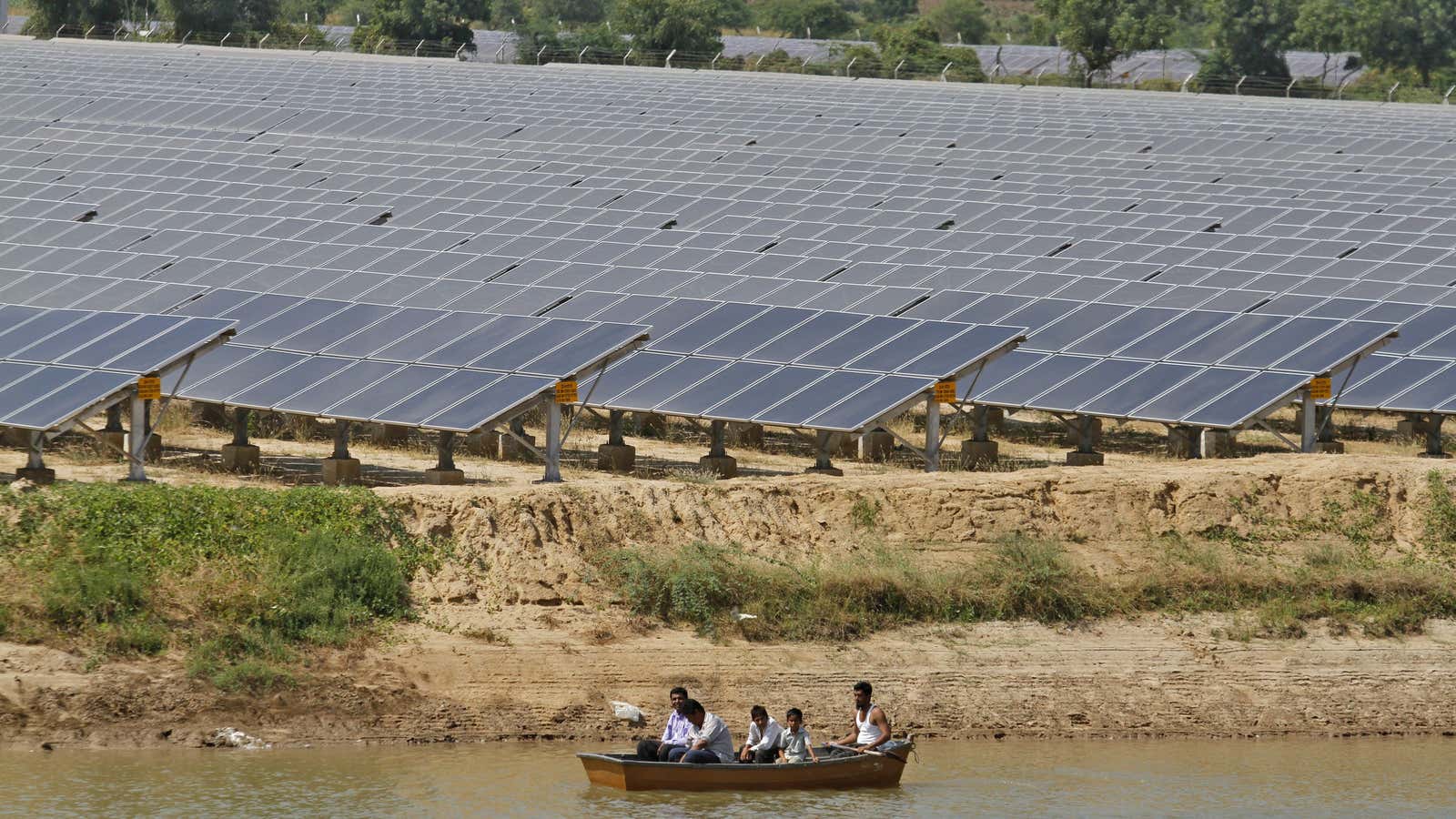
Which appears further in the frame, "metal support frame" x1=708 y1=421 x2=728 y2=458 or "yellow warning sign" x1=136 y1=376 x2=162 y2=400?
"metal support frame" x1=708 y1=421 x2=728 y2=458

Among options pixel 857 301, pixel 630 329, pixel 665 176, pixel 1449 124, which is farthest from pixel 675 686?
pixel 1449 124

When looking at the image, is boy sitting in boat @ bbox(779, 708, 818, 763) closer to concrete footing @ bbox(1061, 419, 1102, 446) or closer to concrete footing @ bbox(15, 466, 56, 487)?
concrete footing @ bbox(15, 466, 56, 487)

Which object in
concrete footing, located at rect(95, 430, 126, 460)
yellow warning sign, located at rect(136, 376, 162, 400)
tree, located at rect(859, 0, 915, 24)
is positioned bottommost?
tree, located at rect(859, 0, 915, 24)

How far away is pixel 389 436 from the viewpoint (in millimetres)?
34625

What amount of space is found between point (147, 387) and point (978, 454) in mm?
12868

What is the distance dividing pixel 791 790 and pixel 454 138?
3801 centimetres

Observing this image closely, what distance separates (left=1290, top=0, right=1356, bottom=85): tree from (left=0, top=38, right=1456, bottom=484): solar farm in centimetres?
2741

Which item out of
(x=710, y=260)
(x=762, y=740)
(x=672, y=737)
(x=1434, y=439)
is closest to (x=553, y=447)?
(x=672, y=737)

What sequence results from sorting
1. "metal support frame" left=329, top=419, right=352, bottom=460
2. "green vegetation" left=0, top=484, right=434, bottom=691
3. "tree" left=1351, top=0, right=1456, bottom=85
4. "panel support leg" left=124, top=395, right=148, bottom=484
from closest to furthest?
"green vegetation" left=0, top=484, right=434, bottom=691
"panel support leg" left=124, top=395, right=148, bottom=484
"metal support frame" left=329, top=419, right=352, bottom=460
"tree" left=1351, top=0, right=1456, bottom=85

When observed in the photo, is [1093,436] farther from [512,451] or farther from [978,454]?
[512,451]

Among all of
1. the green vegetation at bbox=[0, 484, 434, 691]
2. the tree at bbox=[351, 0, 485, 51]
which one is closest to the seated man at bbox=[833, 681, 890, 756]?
the green vegetation at bbox=[0, 484, 434, 691]

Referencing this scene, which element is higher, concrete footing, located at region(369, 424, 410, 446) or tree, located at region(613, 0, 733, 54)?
tree, located at region(613, 0, 733, 54)

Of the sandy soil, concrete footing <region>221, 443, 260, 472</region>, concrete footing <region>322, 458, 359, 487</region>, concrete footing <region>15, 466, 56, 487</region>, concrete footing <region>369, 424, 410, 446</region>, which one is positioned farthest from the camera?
concrete footing <region>369, 424, 410, 446</region>

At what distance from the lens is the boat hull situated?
19344 millimetres
